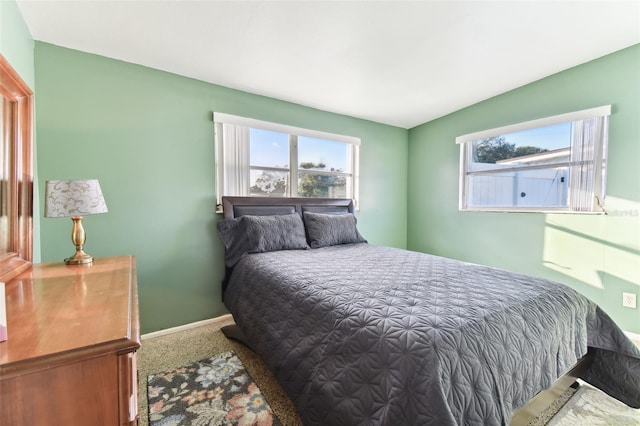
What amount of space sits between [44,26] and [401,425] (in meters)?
3.00

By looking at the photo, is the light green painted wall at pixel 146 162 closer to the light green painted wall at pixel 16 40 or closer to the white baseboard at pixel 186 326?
the white baseboard at pixel 186 326

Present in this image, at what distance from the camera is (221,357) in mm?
1929

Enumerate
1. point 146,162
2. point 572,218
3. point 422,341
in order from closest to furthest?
point 422,341, point 146,162, point 572,218

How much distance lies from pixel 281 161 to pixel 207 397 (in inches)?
88.1

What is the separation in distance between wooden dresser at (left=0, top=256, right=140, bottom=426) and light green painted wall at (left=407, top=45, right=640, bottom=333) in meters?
3.30

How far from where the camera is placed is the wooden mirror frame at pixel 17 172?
123 cm

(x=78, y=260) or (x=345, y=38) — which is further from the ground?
(x=345, y=38)

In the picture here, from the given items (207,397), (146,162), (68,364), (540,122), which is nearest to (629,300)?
(540,122)

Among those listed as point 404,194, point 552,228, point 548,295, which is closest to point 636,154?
point 552,228

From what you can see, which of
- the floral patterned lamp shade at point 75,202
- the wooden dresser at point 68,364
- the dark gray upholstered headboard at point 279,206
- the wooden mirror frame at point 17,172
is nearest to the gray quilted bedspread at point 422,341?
the wooden dresser at point 68,364

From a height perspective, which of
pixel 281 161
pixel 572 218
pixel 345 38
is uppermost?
pixel 345 38

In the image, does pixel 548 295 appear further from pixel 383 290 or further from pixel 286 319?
pixel 286 319

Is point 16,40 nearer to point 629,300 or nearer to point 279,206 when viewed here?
point 279,206

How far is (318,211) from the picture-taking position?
3.02m
